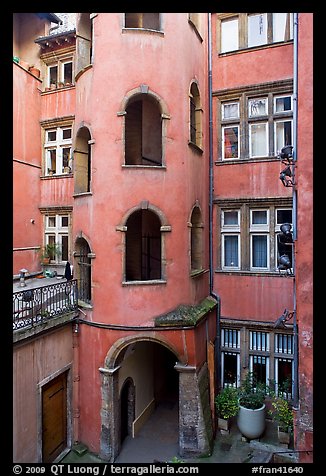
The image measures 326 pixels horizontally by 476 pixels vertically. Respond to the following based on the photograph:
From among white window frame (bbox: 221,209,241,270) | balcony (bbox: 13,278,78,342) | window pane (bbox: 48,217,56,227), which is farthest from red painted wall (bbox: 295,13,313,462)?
window pane (bbox: 48,217,56,227)

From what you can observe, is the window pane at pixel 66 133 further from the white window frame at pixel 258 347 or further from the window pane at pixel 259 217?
the white window frame at pixel 258 347

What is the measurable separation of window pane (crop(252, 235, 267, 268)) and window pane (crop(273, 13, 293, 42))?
658cm

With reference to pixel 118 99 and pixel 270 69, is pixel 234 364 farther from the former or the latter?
pixel 270 69

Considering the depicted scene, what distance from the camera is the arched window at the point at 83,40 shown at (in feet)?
35.9

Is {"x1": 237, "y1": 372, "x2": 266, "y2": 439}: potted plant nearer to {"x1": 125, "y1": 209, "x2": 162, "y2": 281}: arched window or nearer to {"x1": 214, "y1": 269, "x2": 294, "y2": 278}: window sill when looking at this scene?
{"x1": 214, "y1": 269, "x2": 294, "y2": 278}: window sill

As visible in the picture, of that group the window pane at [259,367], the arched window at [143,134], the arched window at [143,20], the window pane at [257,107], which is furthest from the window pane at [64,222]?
the window pane at [259,367]

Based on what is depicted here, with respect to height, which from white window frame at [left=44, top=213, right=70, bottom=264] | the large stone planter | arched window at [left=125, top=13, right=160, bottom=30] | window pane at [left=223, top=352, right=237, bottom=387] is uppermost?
arched window at [left=125, top=13, right=160, bottom=30]

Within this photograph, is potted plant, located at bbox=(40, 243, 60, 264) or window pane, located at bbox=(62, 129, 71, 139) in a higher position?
window pane, located at bbox=(62, 129, 71, 139)

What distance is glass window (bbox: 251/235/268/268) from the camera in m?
11.5

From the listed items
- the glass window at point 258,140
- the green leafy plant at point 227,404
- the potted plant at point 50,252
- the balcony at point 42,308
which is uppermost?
the glass window at point 258,140

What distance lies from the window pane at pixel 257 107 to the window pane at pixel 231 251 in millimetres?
4246

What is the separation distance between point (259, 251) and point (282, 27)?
7.45 metres

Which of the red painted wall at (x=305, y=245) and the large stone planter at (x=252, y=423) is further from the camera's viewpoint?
the large stone planter at (x=252, y=423)
